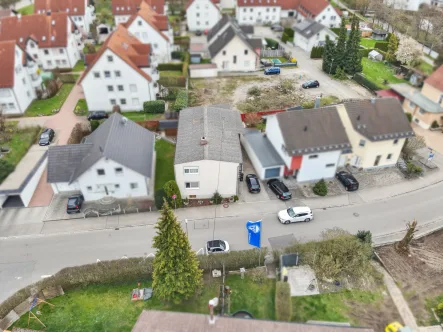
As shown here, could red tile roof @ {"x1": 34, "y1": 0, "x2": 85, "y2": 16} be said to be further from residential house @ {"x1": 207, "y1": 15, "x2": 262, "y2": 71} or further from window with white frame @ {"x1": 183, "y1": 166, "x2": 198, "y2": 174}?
window with white frame @ {"x1": 183, "y1": 166, "x2": 198, "y2": 174}

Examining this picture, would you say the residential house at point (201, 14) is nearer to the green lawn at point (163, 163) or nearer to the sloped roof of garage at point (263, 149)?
the green lawn at point (163, 163)

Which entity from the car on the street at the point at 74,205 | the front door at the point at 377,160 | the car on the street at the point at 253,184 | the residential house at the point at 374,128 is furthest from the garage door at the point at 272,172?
the car on the street at the point at 74,205

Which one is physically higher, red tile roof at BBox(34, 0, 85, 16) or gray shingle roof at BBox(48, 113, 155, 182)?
red tile roof at BBox(34, 0, 85, 16)

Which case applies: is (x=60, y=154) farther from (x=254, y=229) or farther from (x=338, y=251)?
(x=338, y=251)

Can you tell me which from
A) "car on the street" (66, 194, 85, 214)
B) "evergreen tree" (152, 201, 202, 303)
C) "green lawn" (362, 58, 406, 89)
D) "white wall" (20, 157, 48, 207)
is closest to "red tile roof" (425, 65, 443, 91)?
"green lawn" (362, 58, 406, 89)

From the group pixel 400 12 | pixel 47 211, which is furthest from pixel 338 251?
pixel 400 12
